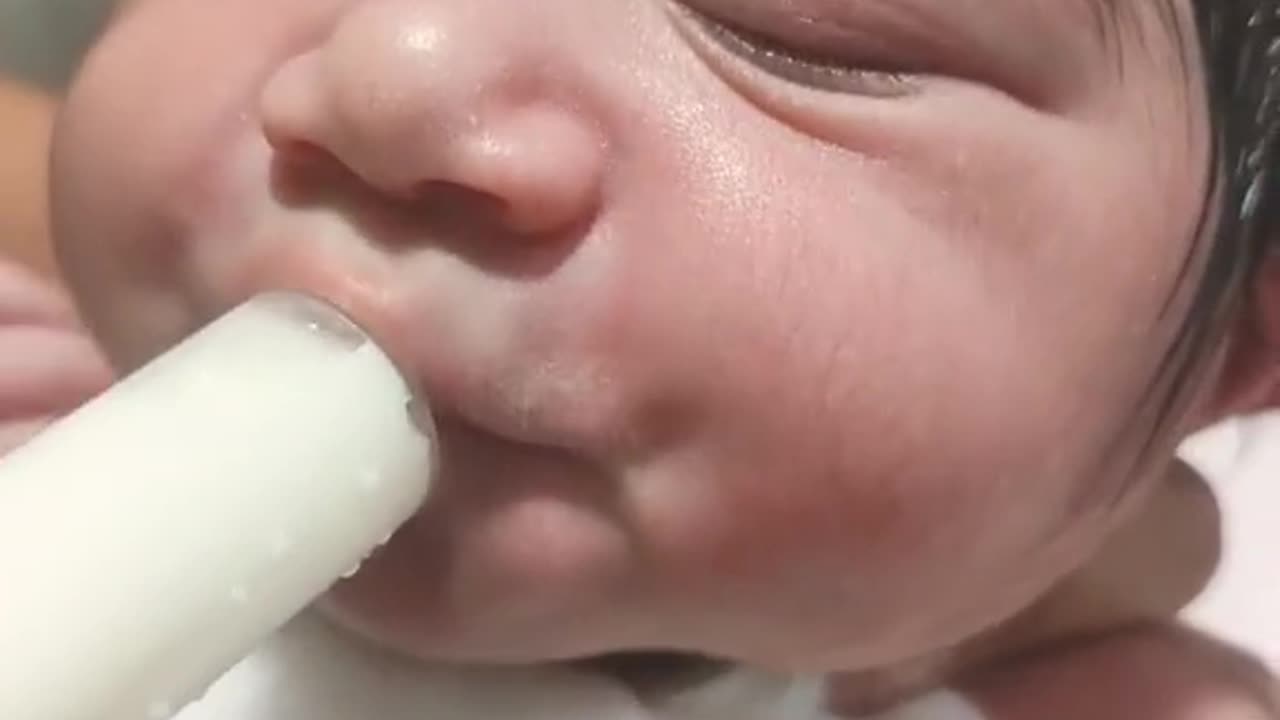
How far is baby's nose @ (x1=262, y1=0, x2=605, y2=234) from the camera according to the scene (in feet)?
1.62

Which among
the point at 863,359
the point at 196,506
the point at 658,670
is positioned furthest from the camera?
the point at 658,670

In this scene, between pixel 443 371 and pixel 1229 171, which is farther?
pixel 1229 171

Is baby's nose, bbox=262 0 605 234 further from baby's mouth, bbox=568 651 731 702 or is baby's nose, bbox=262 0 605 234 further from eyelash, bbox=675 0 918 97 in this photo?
baby's mouth, bbox=568 651 731 702

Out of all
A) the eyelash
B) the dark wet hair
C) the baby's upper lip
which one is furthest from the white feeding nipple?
the dark wet hair

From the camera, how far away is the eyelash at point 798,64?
0.55 meters

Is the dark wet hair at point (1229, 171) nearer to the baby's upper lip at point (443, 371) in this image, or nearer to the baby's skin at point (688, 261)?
the baby's skin at point (688, 261)

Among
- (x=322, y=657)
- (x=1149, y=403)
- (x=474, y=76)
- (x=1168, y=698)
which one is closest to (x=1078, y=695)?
(x=1168, y=698)

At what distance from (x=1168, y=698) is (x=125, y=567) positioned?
1.58 feet

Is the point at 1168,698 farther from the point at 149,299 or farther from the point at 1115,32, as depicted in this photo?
the point at 149,299

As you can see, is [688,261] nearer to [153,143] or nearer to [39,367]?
[153,143]

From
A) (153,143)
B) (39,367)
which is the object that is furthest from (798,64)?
(39,367)

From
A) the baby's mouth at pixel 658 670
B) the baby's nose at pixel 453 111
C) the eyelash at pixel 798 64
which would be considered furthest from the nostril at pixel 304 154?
the baby's mouth at pixel 658 670

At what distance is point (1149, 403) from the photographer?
2.04 ft

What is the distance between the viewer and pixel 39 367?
79 centimetres
